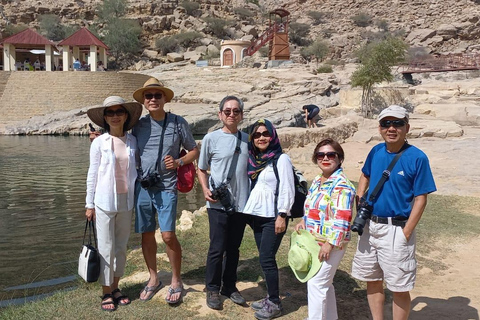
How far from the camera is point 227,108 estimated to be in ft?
11.7

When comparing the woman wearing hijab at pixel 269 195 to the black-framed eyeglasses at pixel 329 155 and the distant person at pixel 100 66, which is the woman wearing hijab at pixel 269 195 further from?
the distant person at pixel 100 66

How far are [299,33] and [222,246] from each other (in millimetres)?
58607

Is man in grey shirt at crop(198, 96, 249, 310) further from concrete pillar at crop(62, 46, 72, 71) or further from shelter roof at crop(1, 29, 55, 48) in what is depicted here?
concrete pillar at crop(62, 46, 72, 71)

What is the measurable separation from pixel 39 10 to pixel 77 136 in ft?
140

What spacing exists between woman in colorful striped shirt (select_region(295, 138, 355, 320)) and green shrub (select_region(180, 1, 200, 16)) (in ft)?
199

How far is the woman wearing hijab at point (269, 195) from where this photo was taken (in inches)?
133

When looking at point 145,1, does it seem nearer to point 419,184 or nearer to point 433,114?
point 433,114

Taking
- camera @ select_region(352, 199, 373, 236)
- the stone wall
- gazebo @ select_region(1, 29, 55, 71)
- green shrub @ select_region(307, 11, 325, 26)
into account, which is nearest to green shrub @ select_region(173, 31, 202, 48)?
gazebo @ select_region(1, 29, 55, 71)

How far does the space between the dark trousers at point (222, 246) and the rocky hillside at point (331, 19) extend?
47853 mm

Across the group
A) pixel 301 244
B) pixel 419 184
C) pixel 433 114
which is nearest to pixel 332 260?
pixel 301 244

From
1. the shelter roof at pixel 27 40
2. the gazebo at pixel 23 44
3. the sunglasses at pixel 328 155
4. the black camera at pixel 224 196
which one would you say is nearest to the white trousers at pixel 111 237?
the black camera at pixel 224 196

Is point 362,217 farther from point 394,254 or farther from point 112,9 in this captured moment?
point 112,9

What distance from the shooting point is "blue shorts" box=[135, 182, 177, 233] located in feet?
11.9

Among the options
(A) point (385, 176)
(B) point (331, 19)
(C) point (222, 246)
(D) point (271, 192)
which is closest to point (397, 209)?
(A) point (385, 176)
